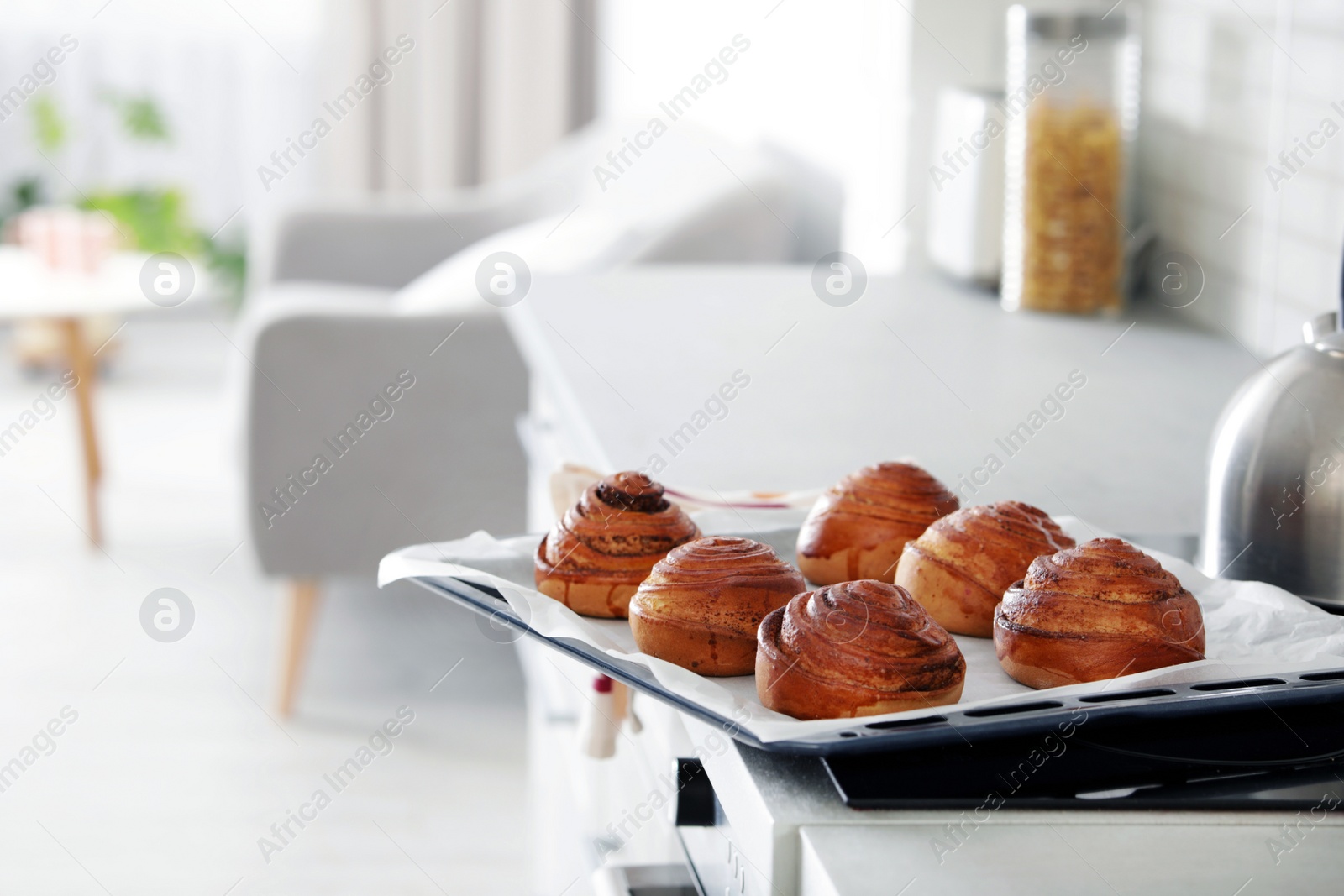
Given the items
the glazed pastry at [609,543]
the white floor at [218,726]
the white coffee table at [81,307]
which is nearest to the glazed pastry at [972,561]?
the glazed pastry at [609,543]

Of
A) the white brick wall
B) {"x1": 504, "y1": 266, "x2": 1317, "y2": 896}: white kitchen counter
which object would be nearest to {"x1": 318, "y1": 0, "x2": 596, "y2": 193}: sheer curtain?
{"x1": 504, "y1": 266, "x2": 1317, "y2": 896}: white kitchen counter

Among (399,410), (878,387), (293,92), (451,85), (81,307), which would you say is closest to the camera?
(878,387)

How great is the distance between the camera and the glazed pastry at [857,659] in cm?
53

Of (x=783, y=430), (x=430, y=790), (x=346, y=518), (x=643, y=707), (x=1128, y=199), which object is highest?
(x=1128, y=199)

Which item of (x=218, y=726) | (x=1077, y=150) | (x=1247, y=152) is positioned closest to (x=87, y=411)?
(x=218, y=726)

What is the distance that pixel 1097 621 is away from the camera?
57 cm

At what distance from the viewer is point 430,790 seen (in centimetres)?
207

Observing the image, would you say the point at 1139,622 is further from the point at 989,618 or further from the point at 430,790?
the point at 430,790

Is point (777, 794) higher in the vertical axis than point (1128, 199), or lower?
lower

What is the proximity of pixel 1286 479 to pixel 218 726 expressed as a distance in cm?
189

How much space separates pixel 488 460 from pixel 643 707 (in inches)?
52.4

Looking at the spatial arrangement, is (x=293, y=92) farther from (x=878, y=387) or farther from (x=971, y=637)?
(x=971, y=637)

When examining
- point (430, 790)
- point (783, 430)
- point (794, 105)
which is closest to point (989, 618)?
point (783, 430)

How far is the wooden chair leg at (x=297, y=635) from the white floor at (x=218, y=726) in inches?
1.9
